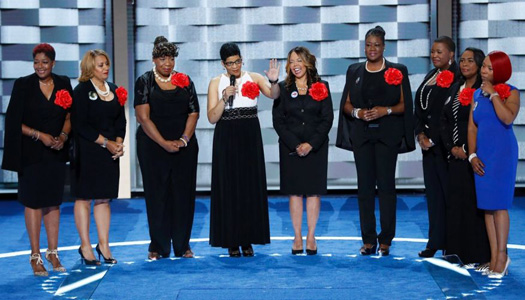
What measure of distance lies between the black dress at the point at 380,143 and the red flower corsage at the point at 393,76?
73 mm

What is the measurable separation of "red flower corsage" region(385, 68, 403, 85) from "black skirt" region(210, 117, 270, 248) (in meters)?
1.04

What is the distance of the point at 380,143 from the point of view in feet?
22.3

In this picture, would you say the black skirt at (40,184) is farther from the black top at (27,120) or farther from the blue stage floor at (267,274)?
the blue stage floor at (267,274)

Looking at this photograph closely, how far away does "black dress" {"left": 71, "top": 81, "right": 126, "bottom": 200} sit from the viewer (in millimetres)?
6297

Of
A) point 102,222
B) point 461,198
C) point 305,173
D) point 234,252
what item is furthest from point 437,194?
point 102,222

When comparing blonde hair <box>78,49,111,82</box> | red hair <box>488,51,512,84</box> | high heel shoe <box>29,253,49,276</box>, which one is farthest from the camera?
blonde hair <box>78,49,111,82</box>

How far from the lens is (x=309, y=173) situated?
6.79 m

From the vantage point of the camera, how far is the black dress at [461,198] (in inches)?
242

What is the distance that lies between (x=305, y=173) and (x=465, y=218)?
1.27m

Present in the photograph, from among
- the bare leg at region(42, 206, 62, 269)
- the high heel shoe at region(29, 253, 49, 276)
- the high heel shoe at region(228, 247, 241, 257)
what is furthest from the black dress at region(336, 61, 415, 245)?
the high heel shoe at region(29, 253, 49, 276)

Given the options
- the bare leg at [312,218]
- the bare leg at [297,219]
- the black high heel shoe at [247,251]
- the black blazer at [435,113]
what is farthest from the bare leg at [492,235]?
the black high heel shoe at [247,251]

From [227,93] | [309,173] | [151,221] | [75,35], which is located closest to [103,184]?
[151,221]

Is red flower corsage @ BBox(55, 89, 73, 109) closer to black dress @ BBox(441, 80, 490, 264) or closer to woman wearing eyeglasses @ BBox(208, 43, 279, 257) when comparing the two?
woman wearing eyeglasses @ BBox(208, 43, 279, 257)

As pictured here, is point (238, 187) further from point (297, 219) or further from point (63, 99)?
point (63, 99)
